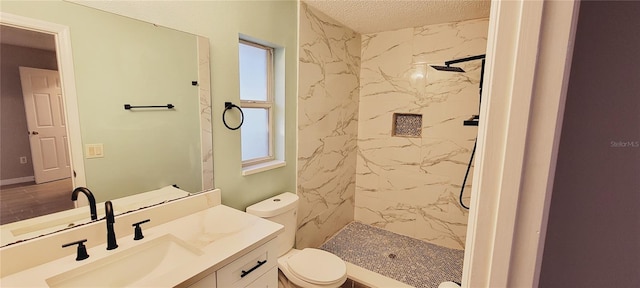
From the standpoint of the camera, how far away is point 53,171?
3.64ft

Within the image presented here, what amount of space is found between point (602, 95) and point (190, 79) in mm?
1654

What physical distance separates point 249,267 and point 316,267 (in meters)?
0.69

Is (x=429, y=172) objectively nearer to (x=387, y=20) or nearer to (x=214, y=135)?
(x=387, y=20)

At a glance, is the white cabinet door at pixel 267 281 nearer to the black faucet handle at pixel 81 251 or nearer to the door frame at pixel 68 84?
the black faucet handle at pixel 81 251

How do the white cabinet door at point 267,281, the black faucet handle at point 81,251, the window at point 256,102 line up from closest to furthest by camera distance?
the black faucet handle at point 81,251 < the white cabinet door at point 267,281 < the window at point 256,102

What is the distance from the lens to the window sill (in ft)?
6.35

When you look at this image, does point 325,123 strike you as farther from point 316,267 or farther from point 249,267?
point 249,267

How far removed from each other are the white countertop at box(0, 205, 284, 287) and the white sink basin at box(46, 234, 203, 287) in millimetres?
21

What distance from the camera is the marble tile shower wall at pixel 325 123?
7.67 ft

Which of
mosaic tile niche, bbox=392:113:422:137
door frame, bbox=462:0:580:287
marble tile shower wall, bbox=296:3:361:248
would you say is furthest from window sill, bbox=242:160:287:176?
door frame, bbox=462:0:580:287

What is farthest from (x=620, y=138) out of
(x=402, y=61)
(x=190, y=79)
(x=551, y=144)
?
(x=402, y=61)

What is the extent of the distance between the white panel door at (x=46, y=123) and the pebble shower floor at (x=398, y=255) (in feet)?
7.26

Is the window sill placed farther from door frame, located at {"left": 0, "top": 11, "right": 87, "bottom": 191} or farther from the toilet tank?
door frame, located at {"left": 0, "top": 11, "right": 87, "bottom": 191}

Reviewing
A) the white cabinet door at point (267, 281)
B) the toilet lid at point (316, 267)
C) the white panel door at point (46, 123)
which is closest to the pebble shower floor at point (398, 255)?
the toilet lid at point (316, 267)
